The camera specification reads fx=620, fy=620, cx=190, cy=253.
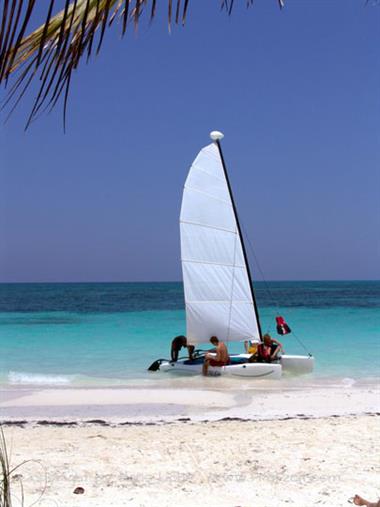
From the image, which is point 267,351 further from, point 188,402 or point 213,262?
point 188,402

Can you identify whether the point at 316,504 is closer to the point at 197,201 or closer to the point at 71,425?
the point at 71,425

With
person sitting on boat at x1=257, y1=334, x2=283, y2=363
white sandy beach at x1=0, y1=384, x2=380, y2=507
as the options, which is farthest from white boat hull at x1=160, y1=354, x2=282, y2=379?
white sandy beach at x1=0, y1=384, x2=380, y2=507

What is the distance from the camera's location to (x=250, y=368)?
38.5 ft

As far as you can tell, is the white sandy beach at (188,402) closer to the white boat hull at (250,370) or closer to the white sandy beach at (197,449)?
the white sandy beach at (197,449)

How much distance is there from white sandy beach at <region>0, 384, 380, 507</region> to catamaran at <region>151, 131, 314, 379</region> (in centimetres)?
326

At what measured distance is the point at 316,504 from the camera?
14.4ft

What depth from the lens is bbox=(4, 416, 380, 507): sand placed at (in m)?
4.62

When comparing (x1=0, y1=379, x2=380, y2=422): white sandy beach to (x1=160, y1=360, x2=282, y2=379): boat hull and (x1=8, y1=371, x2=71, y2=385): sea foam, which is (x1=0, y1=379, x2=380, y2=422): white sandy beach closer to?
(x1=160, y1=360, x2=282, y2=379): boat hull

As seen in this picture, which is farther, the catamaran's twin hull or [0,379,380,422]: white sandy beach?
the catamaran's twin hull

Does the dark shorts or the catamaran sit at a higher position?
the catamaran

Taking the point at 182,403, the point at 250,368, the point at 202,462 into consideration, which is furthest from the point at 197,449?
the point at 250,368

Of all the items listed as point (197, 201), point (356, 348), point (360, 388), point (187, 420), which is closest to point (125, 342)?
point (356, 348)

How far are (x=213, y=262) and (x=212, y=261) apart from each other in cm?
3

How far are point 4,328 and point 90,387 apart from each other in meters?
18.8
